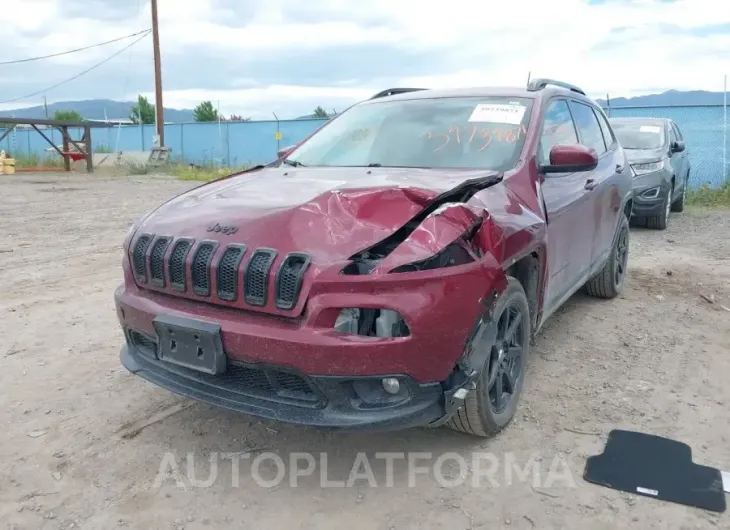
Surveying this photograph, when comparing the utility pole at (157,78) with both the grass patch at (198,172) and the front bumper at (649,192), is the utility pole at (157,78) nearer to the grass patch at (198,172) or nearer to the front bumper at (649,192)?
the grass patch at (198,172)

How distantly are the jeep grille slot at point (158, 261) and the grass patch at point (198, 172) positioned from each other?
16.7 m

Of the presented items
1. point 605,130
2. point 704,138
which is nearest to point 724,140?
point 704,138

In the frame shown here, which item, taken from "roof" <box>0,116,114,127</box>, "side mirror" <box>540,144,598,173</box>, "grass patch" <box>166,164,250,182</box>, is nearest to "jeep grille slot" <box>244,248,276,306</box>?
"side mirror" <box>540,144,598,173</box>

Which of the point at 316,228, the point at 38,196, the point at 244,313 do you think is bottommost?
the point at 38,196

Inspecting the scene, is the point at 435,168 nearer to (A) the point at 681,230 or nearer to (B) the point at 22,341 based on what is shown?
(B) the point at 22,341

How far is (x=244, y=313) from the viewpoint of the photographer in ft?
8.60

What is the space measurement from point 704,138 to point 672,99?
3797 millimetres

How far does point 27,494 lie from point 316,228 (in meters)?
1.68

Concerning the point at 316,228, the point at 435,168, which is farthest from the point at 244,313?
the point at 435,168

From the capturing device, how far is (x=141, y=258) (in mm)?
2977

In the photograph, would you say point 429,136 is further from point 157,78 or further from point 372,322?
point 157,78

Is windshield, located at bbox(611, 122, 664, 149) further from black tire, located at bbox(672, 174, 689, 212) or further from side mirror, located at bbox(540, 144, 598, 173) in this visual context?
side mirror, located at bbox(540, 144, 598, 173)

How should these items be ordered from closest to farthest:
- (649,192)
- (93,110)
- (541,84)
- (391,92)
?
1. (541,84)
2. (391,92)
3. (649,192)
4. (93,110)

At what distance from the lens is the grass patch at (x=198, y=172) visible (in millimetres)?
20188
